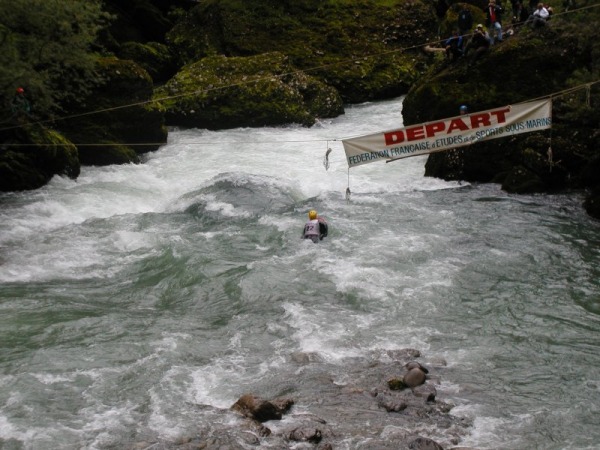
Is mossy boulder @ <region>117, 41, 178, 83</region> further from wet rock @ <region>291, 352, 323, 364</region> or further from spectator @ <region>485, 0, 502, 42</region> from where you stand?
wet rock @ <region>291, 352, 323, 364</region>

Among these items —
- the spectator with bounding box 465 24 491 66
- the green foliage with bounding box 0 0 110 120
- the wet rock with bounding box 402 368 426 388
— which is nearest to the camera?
the wet rock with bounding box 402 368 426 388

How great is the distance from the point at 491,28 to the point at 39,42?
44.4 feet

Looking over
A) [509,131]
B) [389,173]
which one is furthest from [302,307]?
[389,173]

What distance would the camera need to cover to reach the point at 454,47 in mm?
22516

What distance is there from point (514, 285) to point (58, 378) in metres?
9.06

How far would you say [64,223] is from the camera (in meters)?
19.2

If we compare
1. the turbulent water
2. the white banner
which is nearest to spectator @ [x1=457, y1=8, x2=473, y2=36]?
the turbulent water

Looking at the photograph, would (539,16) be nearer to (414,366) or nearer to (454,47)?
(454,47)

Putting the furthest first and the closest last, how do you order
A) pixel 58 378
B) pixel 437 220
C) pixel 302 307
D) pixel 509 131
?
pixel 437 220 → pixel 509 131 → pixel 302 307 → pixel 58 378

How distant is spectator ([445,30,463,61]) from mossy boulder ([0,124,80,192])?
12489mm

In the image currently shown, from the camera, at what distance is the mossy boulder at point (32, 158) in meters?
20.8

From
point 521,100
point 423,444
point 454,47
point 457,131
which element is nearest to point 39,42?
point 457,131

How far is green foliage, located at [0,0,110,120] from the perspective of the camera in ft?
59.2

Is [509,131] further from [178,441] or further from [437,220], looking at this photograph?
[178,441]
